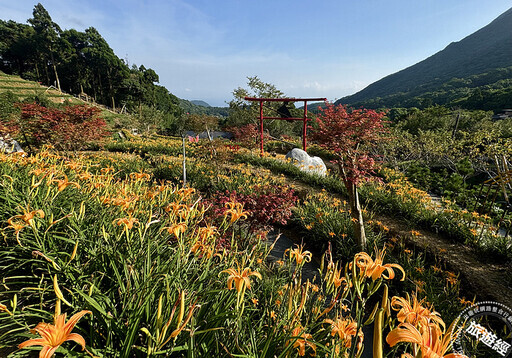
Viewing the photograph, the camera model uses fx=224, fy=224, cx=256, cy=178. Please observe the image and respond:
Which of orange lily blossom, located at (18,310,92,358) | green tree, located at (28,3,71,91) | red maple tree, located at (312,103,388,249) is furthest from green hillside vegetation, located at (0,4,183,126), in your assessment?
orange lily blossom, located at (18,310,92,358)

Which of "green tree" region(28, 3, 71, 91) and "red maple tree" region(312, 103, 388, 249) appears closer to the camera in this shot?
"red maple tree" region(312, 103, 388, 249)

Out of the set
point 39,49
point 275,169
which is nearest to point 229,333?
point 275,169

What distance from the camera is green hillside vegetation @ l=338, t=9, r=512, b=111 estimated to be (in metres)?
53.8

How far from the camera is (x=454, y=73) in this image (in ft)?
270

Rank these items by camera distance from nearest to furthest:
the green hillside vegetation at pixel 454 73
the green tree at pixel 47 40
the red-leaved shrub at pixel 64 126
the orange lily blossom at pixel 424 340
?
the orange lily blossom at pixel 424 340 → the red-leaved shrub at pixel 64 126 → the green tree at pixel 47 40 → the green hillside vegetation at pixel 454 73

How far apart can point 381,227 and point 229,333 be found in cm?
395

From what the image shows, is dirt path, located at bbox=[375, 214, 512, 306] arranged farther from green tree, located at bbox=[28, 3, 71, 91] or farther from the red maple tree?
green tree, located at bbox=[28, 3, 71, 91]

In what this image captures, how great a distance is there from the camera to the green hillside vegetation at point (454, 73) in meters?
53.8

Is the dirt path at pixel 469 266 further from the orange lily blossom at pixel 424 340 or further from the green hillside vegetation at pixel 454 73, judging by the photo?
the green hillside vegetation at pixel 454 73

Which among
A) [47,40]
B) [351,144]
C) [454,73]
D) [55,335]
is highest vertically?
[454,73]

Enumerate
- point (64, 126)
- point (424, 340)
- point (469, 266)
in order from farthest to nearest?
point (64, 126), point (469, 266), point (424, 340)
